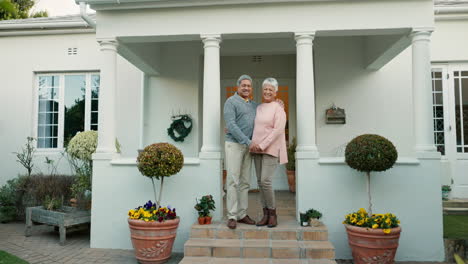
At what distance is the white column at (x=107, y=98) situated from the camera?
4824 mm

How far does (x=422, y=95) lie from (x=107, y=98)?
4.23 metres

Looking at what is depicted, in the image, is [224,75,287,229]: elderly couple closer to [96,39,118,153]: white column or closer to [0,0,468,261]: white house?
[0,0,468,261]: white house

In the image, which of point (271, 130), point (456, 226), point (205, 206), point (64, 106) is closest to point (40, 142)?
point (64, 106)

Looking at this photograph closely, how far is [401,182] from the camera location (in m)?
4.36

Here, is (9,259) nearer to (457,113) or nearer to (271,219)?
(271,219)

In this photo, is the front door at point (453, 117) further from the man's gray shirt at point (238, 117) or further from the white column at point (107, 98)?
the white column at point (107, 98)

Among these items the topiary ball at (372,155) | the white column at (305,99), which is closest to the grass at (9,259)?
the white column at (305,99)

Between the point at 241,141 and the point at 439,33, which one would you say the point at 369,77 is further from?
the point at 241,141

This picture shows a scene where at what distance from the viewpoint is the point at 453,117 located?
256 inches

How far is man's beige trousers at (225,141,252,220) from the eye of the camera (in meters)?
4.04

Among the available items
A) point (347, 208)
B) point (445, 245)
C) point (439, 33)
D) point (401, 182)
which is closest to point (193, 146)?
point (347, 208)

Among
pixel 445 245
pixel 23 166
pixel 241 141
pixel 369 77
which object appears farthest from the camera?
pixel 23 166

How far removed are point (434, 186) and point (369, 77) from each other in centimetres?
258

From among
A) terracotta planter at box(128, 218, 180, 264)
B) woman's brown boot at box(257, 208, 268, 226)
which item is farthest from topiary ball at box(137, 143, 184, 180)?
woman's brown boot at box(257, 208, 268, 226)
